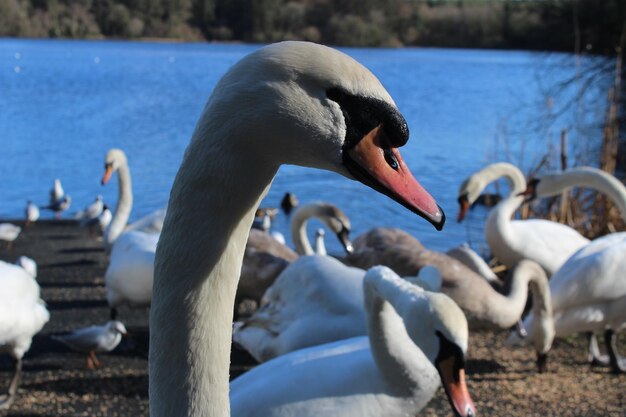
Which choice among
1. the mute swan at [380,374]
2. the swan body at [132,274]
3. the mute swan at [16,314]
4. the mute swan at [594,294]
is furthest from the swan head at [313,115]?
the swan body at [132,274]

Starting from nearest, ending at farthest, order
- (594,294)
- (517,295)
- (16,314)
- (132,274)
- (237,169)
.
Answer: (237,169), (16,314), (594,294), (517,295), (132,274)

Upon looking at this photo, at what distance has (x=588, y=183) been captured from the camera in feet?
21.5

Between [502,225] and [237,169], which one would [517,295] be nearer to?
[502,225]

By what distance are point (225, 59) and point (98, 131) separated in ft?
90.5

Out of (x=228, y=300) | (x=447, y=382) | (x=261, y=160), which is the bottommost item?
(x=447, y=382)

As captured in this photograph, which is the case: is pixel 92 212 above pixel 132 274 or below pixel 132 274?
below

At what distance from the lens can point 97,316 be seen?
5.99 meters

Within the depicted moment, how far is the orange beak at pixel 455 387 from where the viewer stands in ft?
9.52

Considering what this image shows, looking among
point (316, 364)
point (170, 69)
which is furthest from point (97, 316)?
point (170, 69)

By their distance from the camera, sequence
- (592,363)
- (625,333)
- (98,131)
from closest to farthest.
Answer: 1. (592,363)
2. (625,333)
3. (98,131)

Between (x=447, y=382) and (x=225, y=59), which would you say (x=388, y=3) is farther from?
(x=447, y=382)

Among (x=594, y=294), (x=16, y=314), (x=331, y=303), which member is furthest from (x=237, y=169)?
(x=594, y=294)

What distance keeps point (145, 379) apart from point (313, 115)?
3.74 meters

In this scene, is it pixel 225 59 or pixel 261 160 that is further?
pixel 225 59
